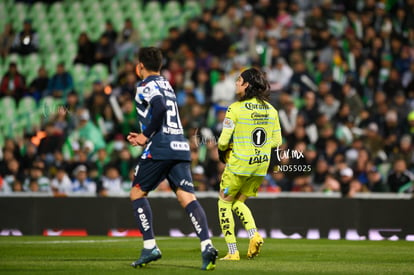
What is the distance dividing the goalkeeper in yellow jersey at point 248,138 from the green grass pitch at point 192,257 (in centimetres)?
44

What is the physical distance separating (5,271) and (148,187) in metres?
1.67

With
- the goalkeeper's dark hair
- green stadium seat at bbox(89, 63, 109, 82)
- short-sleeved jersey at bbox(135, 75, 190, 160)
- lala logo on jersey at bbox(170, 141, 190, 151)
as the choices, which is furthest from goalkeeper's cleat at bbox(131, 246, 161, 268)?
green stadium seat at bbox(89, 63, 109, 82)

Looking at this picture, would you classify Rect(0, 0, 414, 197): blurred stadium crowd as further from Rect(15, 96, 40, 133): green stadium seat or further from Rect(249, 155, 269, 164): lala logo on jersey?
Rect(249, 155, 269, 164): lala logo on jersey

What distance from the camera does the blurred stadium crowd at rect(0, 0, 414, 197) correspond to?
17.3 m

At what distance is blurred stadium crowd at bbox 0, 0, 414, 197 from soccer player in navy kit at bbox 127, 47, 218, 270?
4.80 m

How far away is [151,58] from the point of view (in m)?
9.49

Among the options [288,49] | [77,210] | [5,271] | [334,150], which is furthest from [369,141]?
[5,271]

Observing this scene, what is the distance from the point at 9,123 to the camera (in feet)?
69.1

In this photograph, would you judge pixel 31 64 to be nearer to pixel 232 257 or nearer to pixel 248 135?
pixel 248 135

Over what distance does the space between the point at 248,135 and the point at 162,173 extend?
1575 millimetres

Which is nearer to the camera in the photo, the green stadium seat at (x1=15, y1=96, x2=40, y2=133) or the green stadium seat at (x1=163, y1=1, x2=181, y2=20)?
the green stadium seat at (x1=15, y1=96, x2=40, y2=133)

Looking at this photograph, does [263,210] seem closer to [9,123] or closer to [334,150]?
[334,150]

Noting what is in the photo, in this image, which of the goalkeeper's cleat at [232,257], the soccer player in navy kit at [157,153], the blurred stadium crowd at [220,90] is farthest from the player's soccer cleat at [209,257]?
the blurred stadium crowd at [220,90]

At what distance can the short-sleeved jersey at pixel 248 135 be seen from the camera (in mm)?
10484
